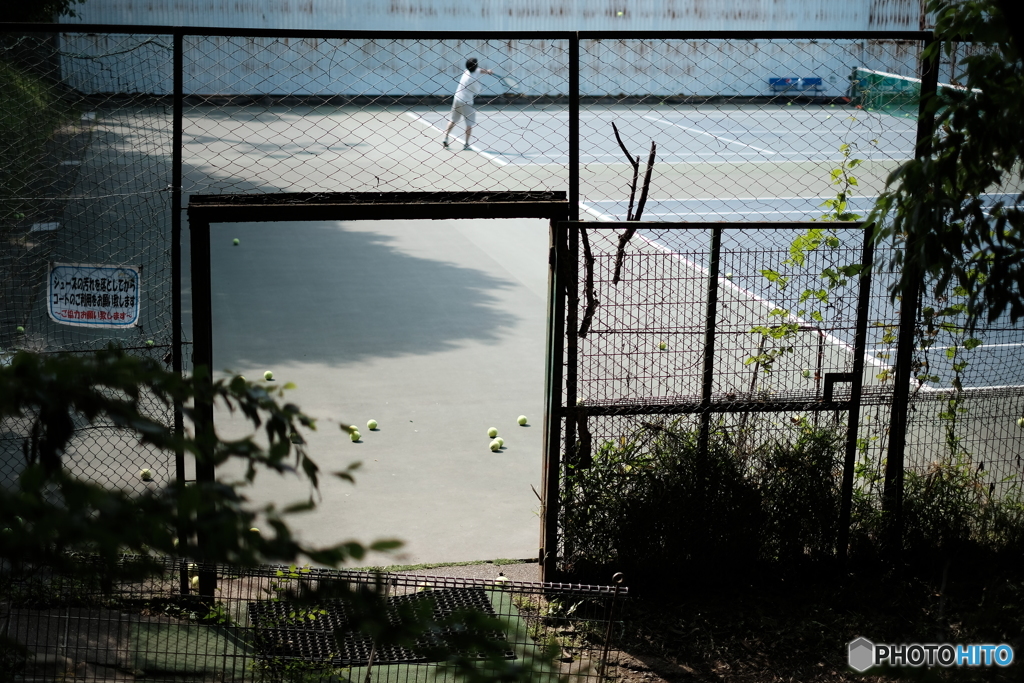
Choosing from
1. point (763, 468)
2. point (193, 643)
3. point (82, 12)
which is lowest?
point (193, 643)

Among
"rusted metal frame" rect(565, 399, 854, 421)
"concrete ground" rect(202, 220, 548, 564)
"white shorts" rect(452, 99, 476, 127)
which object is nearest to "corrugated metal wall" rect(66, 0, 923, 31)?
"white shorts" rect(452, 99, 476, 127)

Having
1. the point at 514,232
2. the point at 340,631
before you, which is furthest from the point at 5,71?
the point at 340,631

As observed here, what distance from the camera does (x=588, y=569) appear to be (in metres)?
4.71

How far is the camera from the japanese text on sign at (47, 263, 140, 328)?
452 cm

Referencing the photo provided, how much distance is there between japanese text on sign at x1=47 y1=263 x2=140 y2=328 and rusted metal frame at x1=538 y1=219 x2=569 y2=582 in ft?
6.61

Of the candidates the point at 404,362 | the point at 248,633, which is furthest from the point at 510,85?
the point at 248,633

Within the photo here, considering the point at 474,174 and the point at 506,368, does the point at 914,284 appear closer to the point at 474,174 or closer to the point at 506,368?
the point at 506,368

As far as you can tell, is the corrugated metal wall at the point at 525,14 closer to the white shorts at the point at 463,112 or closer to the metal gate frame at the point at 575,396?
the white shorts at the point at 463,112

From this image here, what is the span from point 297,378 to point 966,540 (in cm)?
515

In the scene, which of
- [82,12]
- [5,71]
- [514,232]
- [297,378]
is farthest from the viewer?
[82,12]

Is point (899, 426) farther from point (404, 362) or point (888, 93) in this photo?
point (404, 362)

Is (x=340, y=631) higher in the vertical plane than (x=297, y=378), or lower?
higher

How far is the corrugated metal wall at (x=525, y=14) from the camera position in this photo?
95.6ft

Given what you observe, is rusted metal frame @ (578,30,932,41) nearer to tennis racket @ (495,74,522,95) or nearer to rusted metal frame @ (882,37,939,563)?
rusted metal frame @ (882,37,939,563)
